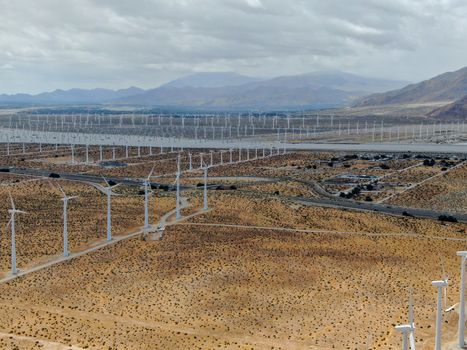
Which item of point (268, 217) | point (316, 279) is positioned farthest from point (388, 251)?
point (268, 217)

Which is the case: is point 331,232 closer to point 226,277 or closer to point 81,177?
point 226,277

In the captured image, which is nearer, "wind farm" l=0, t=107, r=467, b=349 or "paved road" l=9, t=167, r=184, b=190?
"wind farm" l=0, t=107, r=467, b=349

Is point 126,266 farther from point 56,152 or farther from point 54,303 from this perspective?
point 56,152

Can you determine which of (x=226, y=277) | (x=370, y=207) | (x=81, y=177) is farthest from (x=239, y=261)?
(x=81, y=177)

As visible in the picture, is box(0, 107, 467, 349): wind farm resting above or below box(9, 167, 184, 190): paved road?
below

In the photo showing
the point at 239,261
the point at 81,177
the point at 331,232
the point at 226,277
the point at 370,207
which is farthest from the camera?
the point at 81,177

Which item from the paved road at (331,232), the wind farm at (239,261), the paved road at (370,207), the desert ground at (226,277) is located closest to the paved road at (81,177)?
the wind farm at (239,261)

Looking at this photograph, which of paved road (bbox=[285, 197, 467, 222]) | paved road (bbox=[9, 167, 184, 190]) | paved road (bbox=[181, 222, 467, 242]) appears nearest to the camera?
paved road (bbox=[181, 222, 467, 242])

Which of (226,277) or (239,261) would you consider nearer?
(226,277)

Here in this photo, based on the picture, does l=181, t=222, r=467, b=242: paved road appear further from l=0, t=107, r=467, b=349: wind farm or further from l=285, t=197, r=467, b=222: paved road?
l=285, t=197, r=467, b=222: paved road

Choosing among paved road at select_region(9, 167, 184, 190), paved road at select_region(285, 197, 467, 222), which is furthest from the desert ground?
paved road at select_region(9, 167, 184, 190)

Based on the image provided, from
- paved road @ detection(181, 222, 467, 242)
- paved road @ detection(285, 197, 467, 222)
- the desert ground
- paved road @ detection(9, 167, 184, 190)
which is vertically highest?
paved road @ detection(285, 197, 467, 222)
